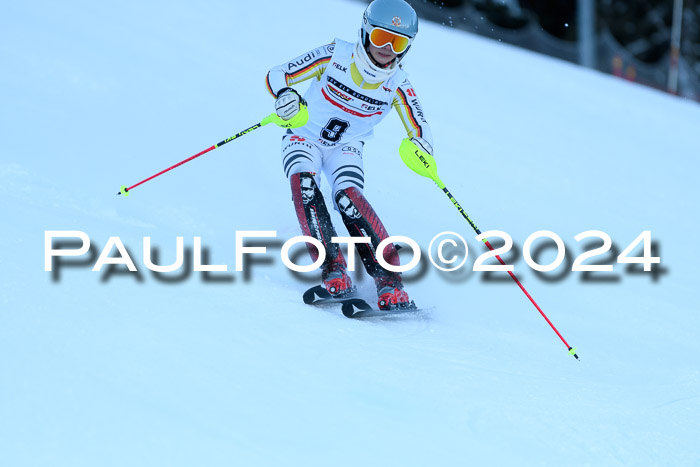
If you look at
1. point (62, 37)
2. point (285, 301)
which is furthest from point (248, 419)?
point (62, 37)

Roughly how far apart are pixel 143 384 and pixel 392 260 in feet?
5.20

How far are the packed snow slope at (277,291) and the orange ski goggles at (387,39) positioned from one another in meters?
1.14

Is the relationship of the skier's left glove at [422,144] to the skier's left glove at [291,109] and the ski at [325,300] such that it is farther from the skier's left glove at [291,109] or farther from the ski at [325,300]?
the ski at [325,300]

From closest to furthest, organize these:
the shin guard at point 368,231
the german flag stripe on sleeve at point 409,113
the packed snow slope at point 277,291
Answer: the packed snow slope at point 277,291 → the shin guard at point 368,231 → the german flag stripe on sleeve at point 409,113

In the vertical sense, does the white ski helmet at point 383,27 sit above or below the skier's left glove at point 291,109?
above

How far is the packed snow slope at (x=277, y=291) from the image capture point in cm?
248

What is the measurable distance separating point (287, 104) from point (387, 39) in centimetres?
55

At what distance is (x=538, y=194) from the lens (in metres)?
6.25

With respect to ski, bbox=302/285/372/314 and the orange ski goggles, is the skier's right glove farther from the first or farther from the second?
ski, bbox=302/285/372/314

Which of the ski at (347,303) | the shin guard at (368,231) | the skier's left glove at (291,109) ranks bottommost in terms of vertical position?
the ski at (347,303)

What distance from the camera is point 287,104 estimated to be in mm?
3725

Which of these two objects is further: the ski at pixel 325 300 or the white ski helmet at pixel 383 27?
the white ski helmet at pixel 383 27

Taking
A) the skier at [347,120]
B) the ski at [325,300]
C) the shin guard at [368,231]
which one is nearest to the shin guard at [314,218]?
the skier at [347,120]

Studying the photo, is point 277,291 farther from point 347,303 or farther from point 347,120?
point 347,120
